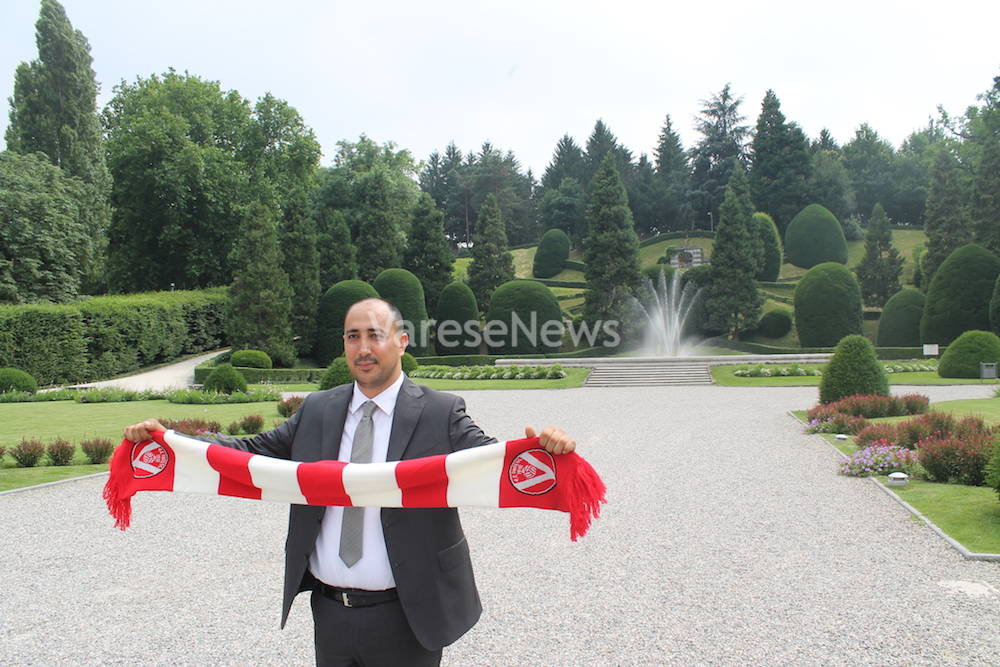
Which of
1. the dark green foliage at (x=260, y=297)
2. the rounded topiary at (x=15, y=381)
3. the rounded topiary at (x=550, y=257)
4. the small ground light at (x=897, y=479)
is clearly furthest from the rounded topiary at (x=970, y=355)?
the rounded topiary at (x=550, y=257)

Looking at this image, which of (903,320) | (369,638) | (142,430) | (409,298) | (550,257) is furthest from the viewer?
(550,257)

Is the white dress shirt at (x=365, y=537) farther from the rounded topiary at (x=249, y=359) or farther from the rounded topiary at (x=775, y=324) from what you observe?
the rounded topiary at (x=775, y=324)

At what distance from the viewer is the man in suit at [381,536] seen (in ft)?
8.22

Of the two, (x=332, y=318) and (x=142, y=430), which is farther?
(x=332, y=318)

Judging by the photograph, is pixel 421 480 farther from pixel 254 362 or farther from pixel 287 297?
pixel 287 297

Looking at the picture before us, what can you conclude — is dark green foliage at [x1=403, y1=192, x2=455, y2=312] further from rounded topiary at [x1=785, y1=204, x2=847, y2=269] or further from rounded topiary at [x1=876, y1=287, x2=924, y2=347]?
rounded topiary at [x1=785, y1=204, x2=847, y2=269]

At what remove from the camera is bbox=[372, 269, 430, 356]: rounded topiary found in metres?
36.4

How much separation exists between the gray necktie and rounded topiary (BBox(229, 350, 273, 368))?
1095 inches

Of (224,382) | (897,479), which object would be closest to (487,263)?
(224,382)

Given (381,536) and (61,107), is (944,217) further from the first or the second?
(381,536)

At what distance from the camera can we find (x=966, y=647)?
4.23 m

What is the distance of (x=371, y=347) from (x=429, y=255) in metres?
40.0

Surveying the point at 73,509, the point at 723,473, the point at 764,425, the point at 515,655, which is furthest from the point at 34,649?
the point at 764,425

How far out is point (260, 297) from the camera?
103ft
